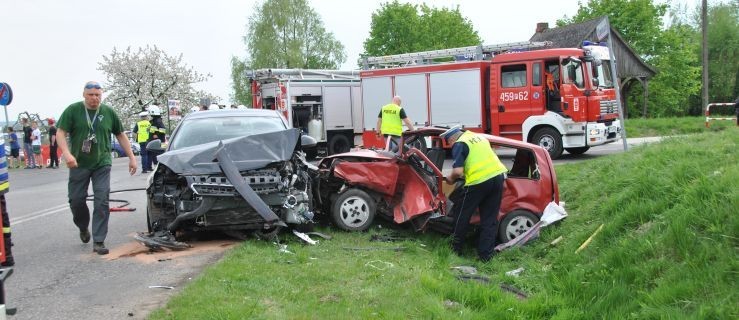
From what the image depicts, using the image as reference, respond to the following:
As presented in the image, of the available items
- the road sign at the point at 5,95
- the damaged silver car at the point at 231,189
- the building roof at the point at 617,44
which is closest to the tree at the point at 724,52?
the building roof at the point at 617,44

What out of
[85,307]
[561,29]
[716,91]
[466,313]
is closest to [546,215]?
[466,313]

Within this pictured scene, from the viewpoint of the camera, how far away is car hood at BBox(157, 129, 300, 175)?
6.32m

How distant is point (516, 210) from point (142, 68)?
152 ft

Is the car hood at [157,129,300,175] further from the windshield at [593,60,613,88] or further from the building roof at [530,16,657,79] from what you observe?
the building roof at [530,16,657,79]

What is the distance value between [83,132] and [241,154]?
5.41ft

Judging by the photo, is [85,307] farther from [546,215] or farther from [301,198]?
[546,215]

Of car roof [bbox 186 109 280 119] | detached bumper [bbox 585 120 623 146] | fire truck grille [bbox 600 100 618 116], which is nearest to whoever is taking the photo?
car roof [bbox 186 109 280 119]

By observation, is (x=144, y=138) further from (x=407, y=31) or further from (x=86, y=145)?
(x=407, y=31)

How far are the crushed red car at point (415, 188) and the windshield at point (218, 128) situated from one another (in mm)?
911

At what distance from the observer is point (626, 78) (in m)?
41.3

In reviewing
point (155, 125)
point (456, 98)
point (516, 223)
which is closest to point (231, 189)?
point (516, 223)

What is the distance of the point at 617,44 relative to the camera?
3978 centimetres

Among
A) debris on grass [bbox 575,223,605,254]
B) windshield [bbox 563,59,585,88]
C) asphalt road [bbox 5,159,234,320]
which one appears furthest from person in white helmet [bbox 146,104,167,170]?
debris on grass [bbox 575,223,605,254]

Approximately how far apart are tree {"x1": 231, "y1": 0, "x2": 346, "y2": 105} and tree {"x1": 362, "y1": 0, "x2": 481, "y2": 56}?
13.8 ft
